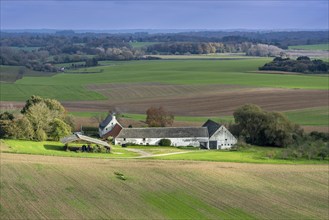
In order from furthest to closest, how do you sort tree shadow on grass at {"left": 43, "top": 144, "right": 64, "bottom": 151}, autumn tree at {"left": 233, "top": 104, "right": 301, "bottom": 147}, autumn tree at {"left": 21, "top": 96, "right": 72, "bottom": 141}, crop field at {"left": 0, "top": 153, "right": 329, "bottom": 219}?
autumn tree at {"left": 233, "top": 104, "right": 301, "bottom": 147}, autumn tree at {"left": 21, "top": 96, "right": 72, "bottom": 141}, tree shadow on grass at {"left": 43, "top": 144, "right": 64, "bottom": 151}, crop field at {"left": 0, "top": 153, "right": 329, "bottom": 219}

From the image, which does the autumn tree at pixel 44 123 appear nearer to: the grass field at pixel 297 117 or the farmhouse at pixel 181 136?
the farmhouse at pixel 181 136

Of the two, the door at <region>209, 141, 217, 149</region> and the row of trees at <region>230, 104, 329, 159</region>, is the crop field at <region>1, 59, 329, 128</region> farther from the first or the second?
the door at <region>209, 141, 217, 149</region>

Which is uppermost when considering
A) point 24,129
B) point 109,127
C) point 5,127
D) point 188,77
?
point 5,127

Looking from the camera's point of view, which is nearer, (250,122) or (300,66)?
(250,122)

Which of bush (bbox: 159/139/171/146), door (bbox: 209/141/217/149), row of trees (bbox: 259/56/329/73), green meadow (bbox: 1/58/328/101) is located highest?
row of trees (bbox: 259/56/329/73)

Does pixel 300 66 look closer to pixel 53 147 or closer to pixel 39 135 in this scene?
pixel 39 135

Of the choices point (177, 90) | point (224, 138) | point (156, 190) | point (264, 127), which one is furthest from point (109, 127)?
point (177, 90)

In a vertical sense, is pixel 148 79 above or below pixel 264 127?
below

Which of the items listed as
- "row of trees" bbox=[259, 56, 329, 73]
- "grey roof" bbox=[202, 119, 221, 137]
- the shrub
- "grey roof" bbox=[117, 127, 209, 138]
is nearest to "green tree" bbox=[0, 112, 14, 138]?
the shrub
